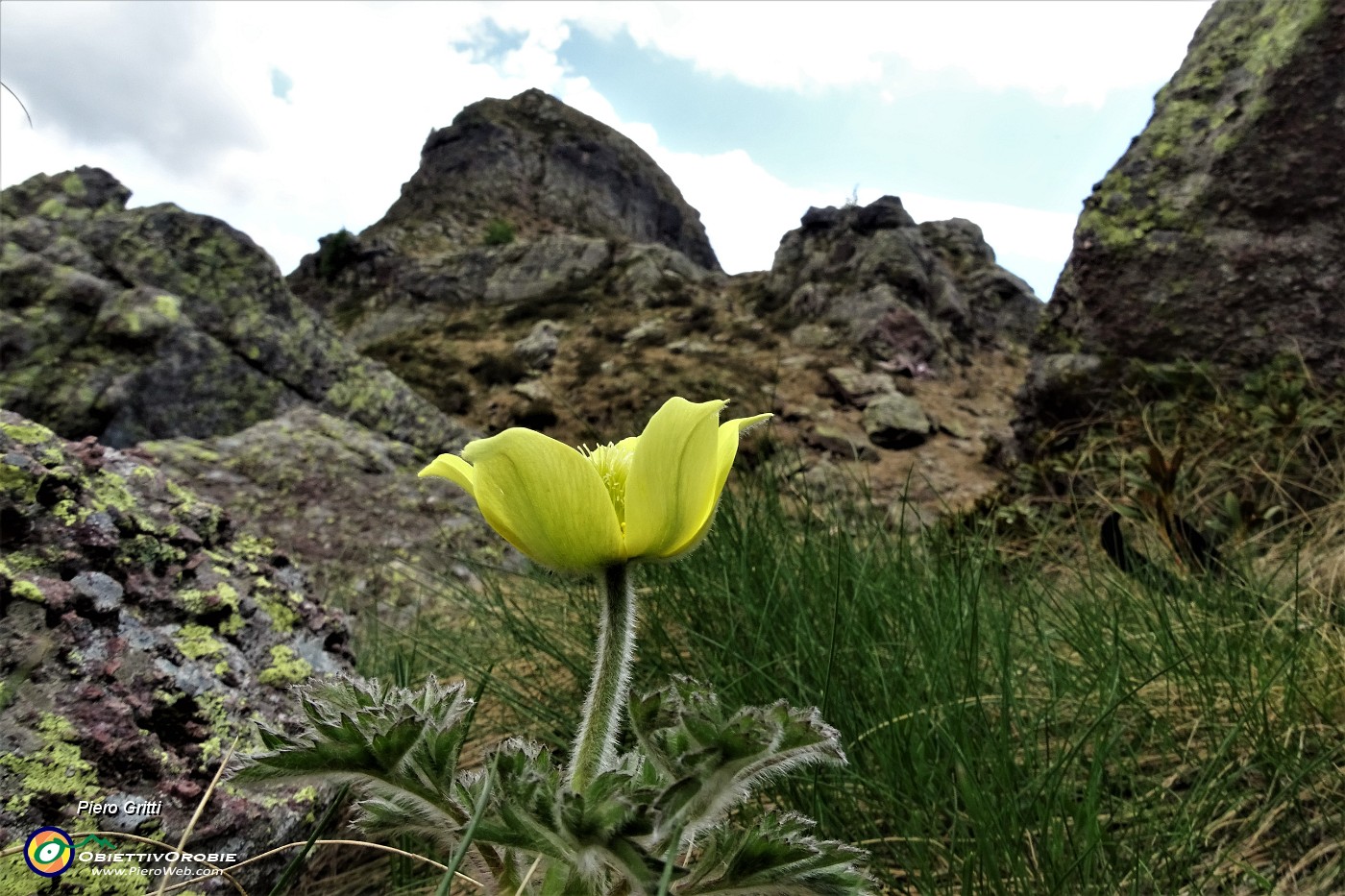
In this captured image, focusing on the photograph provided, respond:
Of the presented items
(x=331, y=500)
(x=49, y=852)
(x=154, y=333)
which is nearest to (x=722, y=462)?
(x=49, y=852)

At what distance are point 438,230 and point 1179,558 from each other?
22.6m

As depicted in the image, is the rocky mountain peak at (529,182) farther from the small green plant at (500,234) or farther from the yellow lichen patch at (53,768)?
the yellow lichen patch at (53,768)

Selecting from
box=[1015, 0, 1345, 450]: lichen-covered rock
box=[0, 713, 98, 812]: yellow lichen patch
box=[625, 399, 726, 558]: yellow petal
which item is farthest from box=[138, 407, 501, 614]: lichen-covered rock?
box=[1015, 0, 1345, 450]: lichen-covered rock

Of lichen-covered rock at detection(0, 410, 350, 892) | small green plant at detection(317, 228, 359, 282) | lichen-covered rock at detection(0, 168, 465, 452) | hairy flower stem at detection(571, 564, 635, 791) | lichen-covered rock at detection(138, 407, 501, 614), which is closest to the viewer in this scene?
hairy flower stem at detection(571, 564, 635, 791)

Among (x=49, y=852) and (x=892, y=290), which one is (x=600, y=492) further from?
(x=892, y=290)

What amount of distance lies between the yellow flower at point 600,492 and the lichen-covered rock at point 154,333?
4543mm

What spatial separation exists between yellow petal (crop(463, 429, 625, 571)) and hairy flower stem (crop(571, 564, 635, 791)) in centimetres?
4

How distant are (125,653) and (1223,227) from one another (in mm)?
5734

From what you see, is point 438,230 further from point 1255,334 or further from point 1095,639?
point 1095,639

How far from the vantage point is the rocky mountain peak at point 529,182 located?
24.0 m

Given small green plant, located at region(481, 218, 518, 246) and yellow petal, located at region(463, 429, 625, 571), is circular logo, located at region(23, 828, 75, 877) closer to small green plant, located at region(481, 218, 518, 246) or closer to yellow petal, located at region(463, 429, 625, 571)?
yellow petal, located at region(463, 429, 625, 571)

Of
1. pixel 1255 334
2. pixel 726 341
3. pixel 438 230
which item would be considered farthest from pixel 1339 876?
pixel 438 230

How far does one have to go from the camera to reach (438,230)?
22.5 metres

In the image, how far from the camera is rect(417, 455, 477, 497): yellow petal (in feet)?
2.67
